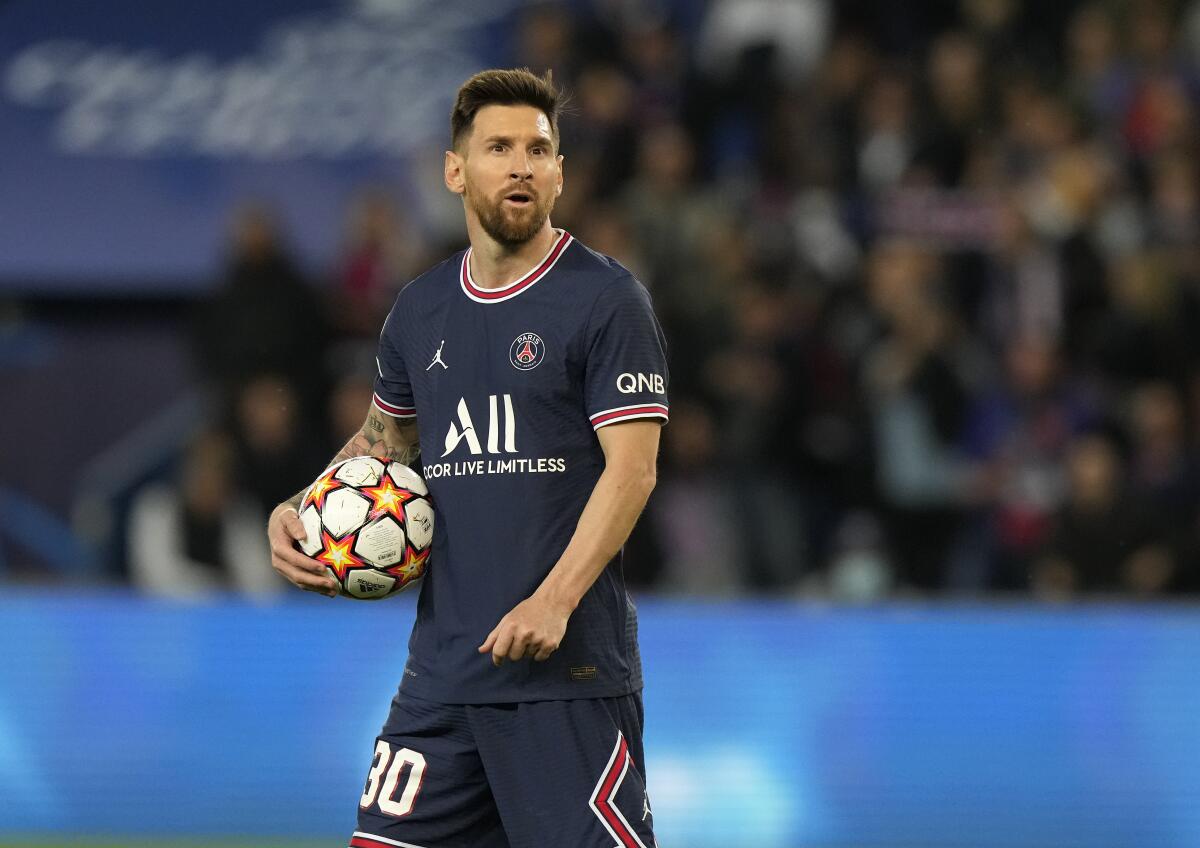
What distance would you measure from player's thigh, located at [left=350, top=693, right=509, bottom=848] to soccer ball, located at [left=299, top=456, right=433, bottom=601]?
0.30m

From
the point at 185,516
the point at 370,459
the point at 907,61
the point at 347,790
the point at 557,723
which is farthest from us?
the point at 907,61

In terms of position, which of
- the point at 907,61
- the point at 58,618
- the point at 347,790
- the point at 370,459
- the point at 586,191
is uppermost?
the point at 907,61

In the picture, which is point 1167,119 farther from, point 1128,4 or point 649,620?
point 649,620

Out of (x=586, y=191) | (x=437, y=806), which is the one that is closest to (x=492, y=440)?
(x=437, y=806)

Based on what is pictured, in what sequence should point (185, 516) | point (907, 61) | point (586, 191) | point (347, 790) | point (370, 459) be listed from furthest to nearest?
1. point (907, 61)
2. point (586, 191)
3. point (185, 516)
4. point (347, 790)
5. point (370, 459)

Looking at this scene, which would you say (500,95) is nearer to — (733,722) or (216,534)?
(733,722)

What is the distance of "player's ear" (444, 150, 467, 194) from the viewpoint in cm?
414

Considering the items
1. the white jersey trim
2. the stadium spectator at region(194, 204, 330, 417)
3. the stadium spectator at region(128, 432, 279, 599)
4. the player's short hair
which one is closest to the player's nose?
the player's short hair

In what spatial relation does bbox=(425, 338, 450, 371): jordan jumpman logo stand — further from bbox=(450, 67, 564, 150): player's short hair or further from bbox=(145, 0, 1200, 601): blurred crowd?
bbox=(145, 0, 1200, 601): blurred crowd

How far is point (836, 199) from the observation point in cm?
1009

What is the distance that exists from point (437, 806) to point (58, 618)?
3.99m

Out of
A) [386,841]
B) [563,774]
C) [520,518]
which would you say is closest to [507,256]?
[520,518]

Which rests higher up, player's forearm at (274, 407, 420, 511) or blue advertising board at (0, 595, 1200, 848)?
player's forearm at (274, 407, 420, 511)

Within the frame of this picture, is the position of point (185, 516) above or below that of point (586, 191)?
below
